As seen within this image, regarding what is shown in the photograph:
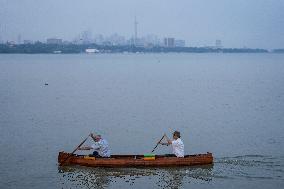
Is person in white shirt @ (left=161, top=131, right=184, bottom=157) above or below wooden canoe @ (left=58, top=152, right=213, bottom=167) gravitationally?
above

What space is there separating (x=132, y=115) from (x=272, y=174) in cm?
1891

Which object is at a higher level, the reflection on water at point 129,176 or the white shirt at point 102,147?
the white shirt at point 102,147

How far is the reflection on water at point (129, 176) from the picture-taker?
72.6 feet

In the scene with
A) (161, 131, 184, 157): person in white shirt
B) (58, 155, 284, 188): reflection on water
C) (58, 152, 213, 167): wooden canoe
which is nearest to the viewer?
(58, 155, 284, 188): reflection on water

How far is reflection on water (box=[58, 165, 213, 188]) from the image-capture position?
871 inches

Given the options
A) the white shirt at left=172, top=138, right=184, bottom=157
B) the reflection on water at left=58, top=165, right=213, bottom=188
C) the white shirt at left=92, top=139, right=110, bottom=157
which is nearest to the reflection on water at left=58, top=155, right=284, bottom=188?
the reflection on water at left=58, top=165, right=213, bottom=188

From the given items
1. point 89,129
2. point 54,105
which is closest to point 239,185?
point 89,129

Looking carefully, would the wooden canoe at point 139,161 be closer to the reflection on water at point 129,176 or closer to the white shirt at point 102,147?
the reflection on water at point 129,176

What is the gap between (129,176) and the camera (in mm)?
22891

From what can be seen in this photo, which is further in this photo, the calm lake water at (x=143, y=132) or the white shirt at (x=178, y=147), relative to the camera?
the white shirt at (x=178, y=147)

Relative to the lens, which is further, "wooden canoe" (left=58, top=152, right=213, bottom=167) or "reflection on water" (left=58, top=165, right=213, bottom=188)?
"wooden canoe" (left=58, top=152, right=213, bottom=167)

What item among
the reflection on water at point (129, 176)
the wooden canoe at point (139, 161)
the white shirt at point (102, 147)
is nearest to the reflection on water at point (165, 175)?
the reflection on water at point (129, 176)

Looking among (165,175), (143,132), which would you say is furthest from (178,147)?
(143,132)

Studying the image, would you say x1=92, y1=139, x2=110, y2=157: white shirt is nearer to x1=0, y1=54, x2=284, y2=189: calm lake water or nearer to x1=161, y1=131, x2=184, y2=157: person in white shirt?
x1=0, y1=54, x2=284, y2=189: calm lake water
